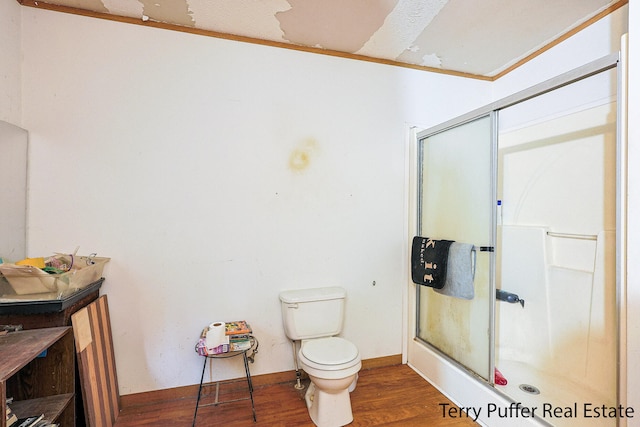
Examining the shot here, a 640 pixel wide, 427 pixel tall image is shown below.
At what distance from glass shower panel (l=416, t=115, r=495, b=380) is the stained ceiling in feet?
2.03

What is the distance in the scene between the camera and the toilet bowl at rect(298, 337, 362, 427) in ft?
5.40

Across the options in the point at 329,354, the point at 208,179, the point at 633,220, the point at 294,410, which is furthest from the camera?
the point at 208,179

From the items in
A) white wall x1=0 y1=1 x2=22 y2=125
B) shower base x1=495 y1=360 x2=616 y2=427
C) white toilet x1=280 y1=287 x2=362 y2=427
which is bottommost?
shower base x1=495 y1=360 x2=616 y2=427

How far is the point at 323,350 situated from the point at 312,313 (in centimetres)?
28

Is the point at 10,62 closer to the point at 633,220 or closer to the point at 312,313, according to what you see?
the point at 312,313

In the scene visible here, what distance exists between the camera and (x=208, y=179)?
198 cm

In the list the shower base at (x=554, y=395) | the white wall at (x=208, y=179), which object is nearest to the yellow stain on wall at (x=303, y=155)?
the white wall at (x=208, y=179)

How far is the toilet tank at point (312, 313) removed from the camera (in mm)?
2000

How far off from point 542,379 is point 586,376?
25 cm

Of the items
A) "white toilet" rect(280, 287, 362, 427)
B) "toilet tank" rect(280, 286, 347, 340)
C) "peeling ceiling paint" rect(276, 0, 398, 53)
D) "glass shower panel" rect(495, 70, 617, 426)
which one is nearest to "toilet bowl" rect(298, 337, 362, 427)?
"white toilet" rect(280, 287, 362, 427)

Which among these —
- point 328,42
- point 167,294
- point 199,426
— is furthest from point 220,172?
point 199,426

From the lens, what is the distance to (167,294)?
1919 millimetres

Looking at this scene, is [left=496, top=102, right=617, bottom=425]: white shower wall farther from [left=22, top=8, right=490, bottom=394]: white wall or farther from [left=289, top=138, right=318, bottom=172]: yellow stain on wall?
[left=289, top=138, right=318, bottom=172]: yellow stain on wall

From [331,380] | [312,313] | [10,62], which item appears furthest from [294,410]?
[10,62]
